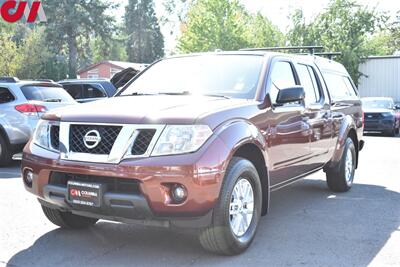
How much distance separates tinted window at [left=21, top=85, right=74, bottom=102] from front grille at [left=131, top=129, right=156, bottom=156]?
6.21 metres

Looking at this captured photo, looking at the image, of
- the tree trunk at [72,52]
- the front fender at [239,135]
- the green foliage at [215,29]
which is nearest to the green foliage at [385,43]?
the green foliage at [215,29]

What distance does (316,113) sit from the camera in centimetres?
607

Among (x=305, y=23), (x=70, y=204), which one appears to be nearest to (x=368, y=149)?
(x=70, y=204)

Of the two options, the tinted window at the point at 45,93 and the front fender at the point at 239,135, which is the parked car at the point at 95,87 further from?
the front fender at the point at 239,135

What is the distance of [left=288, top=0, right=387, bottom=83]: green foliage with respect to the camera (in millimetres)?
32469

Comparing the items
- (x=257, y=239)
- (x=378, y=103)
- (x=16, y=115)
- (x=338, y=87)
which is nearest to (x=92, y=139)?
(x=257, y=239)

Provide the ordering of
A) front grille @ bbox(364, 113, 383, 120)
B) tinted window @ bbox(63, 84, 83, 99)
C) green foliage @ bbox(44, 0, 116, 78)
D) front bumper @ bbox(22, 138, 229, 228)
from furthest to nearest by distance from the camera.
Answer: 1. green foliage @ bbox(44, 0, 116, 78)
2. front grille @ bbox(364, 113, 383, 120)
3. tinted window @ bbox(63, 84, 83, 99)
4. front bumper @ bbox(22, 138, 229, 228)

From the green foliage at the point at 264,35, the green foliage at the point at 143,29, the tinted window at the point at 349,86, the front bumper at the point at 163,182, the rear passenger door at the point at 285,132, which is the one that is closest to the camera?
the front bumper at the point at 163,182

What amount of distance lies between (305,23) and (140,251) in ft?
104

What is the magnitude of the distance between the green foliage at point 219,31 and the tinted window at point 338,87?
33.6 m

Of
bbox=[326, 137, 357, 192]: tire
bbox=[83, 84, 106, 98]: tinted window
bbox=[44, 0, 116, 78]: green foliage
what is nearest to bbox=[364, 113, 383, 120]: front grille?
bbox=[83, 84, 106, 98]: tinted window

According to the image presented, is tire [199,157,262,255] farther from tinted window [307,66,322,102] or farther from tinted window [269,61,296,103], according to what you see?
tinted window [307,66,322,102]

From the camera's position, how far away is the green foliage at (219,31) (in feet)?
136

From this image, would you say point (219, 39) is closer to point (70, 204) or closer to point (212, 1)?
point (212, 1)
